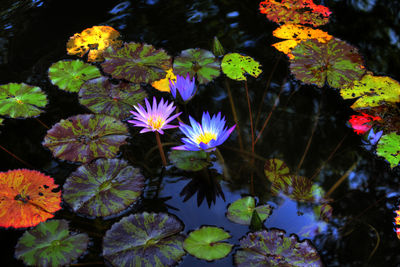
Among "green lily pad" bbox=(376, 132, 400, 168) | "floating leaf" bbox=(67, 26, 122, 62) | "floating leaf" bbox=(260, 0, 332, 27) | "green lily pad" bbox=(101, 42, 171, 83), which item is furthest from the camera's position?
"floating leaf" bbox=(260, 0, 332, 27)

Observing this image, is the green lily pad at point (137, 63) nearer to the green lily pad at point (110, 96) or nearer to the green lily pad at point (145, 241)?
the green lily pad at point (110, 96)

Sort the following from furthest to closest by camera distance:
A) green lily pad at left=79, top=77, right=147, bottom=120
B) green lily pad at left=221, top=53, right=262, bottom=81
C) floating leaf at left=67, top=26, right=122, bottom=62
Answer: floating leaf at left=67, top=26, right=122, bottom=62
green lily pad at left=221, top=53, right=262, bottom=81
green lily pad at left=79, top=77, right=147, bottom=120

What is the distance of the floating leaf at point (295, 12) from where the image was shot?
2.55m

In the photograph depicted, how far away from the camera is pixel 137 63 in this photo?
213 cm

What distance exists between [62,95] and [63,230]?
0.88 m

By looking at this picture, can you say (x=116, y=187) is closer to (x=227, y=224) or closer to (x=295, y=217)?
(x=227, y=224)

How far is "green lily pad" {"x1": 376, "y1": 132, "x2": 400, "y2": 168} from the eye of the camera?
1775 mm

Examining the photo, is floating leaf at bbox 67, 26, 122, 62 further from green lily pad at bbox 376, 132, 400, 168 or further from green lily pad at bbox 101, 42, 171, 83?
green lily pad at bbox 376, 132, 400, 168

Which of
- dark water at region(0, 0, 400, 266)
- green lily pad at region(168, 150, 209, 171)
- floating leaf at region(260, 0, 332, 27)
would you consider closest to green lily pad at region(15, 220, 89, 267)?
dark water at region(0, 0, 400, 266)

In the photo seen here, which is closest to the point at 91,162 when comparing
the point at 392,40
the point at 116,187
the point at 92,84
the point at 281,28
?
the point at 116,187

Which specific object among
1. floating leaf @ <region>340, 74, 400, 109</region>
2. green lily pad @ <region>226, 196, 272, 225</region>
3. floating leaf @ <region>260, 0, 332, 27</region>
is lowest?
floating leaf @ <region>340, 74, 400, 109</region>

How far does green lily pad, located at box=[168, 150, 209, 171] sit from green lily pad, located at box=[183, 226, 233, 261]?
31cm

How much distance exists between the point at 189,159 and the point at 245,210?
1.16ft

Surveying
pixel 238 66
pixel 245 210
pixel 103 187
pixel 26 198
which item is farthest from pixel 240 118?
pixel 26 198
